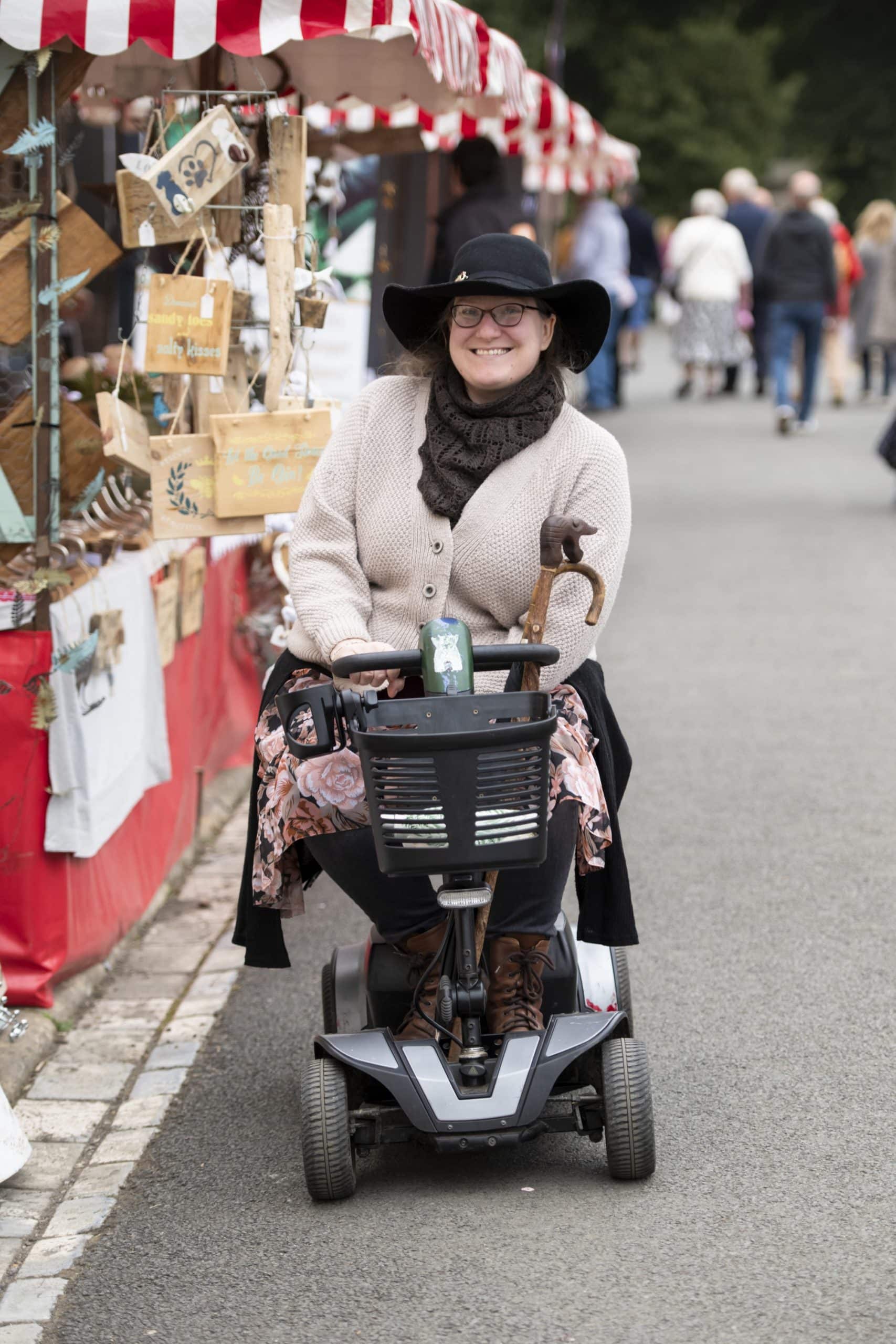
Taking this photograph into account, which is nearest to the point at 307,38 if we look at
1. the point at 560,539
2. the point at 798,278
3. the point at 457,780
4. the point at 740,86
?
the point at 560,539

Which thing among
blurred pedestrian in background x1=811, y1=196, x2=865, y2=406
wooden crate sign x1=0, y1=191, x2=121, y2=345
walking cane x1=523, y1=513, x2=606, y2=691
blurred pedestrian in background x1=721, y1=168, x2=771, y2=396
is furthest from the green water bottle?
blurred pedestrian in background x1=721, y1=168, x2=771, y2=396

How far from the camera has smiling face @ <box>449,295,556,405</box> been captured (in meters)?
3.79

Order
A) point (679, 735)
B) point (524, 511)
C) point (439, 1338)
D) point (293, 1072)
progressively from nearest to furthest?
point (439, 1338) → point (524, 511) → point (293, 1072) → point (679, 735)

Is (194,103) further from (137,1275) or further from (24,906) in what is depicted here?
(137,1275)

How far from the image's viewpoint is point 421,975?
387 centimetres

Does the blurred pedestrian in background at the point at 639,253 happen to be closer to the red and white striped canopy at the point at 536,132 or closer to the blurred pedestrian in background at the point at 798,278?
the blurred pedestrian in background at the point at 798,278

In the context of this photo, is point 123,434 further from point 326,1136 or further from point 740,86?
point 740,86

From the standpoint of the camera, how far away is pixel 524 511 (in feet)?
12.4

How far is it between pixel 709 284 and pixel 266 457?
14.4 metres

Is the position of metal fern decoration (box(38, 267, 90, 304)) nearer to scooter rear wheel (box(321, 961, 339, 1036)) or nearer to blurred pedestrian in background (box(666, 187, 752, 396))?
scooter rear wheel (box(321, 961, 339, 1036))

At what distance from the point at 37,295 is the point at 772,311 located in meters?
12.7

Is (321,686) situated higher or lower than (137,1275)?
higher

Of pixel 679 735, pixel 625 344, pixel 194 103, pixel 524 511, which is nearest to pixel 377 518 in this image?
pixel 524 511

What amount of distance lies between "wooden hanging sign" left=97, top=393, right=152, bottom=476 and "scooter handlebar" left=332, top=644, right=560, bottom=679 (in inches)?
47.7
